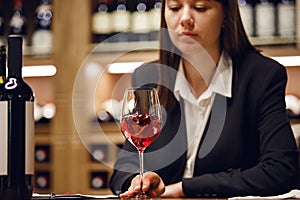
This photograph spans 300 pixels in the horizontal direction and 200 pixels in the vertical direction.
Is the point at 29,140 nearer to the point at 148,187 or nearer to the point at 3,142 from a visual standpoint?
the point at 3,142

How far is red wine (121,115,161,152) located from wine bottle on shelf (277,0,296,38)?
1.74 meters

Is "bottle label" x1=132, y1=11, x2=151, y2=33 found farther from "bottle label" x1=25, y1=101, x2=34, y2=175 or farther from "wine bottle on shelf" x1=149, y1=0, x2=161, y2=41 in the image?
"bottle label" x1=25, y1=101, x2=34, y2=175

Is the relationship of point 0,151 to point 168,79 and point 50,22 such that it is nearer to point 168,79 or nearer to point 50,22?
point 168,79

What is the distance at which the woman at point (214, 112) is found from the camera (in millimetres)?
1784

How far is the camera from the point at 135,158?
1916 millimetres

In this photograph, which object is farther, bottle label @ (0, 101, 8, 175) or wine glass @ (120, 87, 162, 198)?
wine glass @ (120, 87, 162, 198)

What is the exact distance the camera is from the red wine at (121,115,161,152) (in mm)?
1383

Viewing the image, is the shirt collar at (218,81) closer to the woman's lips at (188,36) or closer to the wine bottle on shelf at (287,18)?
the woman's lips at (188,36)

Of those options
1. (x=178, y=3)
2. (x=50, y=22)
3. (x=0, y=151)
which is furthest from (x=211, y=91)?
(x=50, y=22)

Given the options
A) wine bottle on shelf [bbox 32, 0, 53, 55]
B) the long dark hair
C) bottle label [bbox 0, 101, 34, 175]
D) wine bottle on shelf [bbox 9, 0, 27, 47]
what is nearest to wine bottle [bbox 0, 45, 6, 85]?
bottle label [bbox 0, 101, 34, 175]

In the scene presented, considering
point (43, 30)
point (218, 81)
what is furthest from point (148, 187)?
point (43, 30)

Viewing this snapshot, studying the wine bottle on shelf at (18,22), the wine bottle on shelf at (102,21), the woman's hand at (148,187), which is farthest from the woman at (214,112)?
the wine bottle on shelf at (18,22)

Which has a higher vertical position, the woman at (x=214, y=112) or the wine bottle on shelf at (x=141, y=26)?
the wine bottle on shelf at (x=141, y=26)

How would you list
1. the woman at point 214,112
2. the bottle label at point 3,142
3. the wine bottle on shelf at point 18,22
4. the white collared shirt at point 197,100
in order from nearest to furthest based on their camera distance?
1. the bottle label at point 3,142
2. the woman at point 214,112
3. the white collared shirt at point 197,100
4. the wine bottle on shelf at point 18,22
